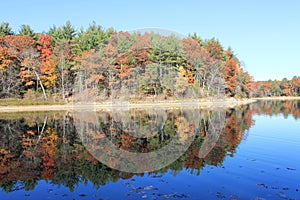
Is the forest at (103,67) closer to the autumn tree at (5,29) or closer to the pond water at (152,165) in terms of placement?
the autumn tree at (5,29)

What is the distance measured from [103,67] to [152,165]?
1444 inches

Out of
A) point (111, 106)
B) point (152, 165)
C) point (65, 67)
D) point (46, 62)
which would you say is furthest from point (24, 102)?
point (152, 165)

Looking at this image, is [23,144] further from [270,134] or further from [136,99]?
[136,99]

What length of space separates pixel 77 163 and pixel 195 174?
4855 mm

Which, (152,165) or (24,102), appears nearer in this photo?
(152,165)

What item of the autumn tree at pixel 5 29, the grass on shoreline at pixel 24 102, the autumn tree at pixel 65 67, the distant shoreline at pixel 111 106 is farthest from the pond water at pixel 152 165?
the autumn tree at pixel 5 29

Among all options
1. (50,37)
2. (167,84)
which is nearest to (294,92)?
(167,84)

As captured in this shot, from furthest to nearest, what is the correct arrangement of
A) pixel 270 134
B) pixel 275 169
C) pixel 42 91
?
pixel 42 91 → pixel 270 134 → pixel 275 169

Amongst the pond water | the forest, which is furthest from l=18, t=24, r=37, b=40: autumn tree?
the pond water

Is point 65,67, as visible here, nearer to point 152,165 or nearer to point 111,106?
point 111,106

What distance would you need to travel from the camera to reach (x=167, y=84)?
154ft

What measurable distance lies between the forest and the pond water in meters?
28.7

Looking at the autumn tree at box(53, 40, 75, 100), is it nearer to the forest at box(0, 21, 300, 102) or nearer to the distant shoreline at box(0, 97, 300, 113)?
the forest at box(0, 21, 300, 102)

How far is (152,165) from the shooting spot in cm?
1048
